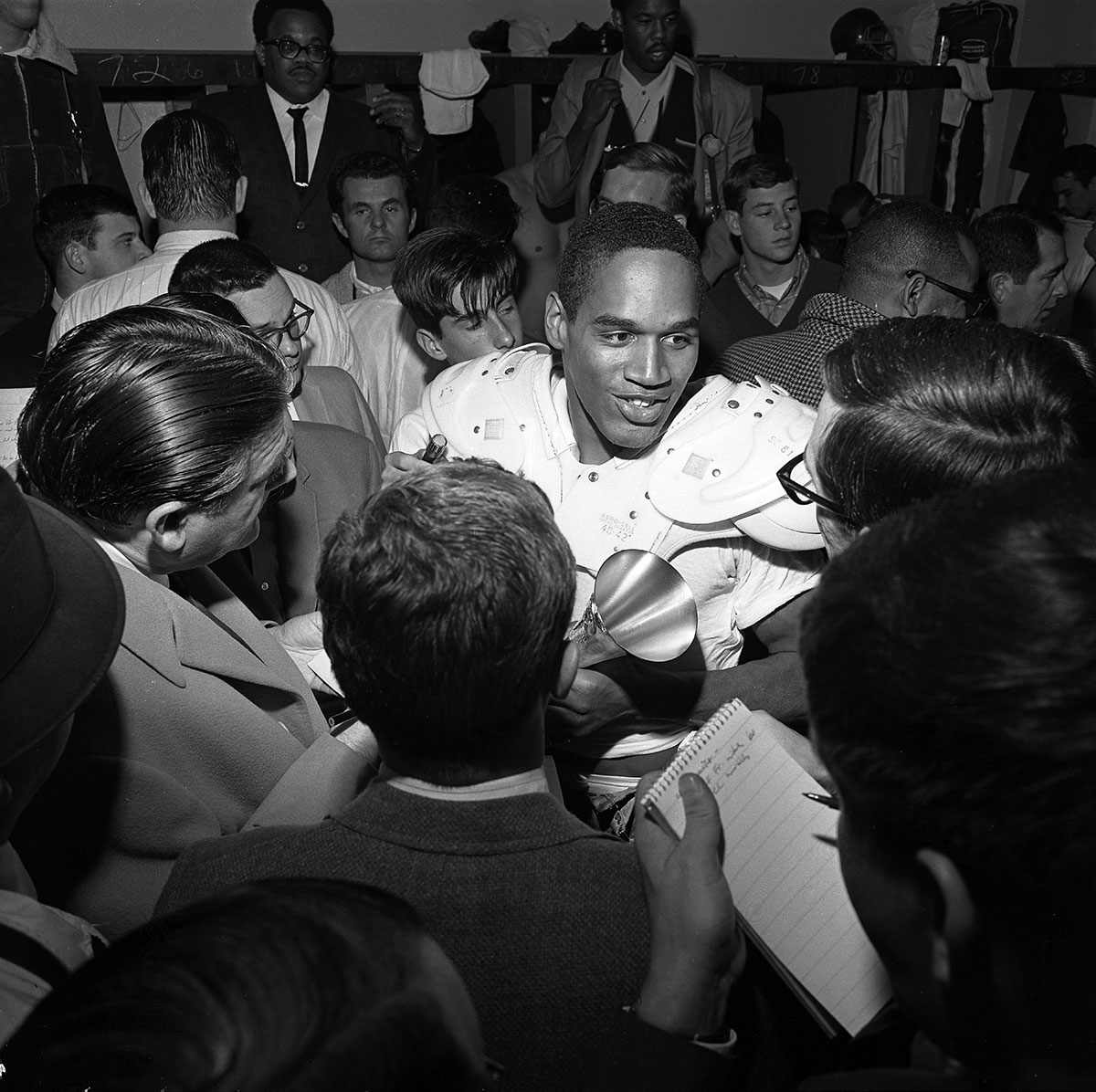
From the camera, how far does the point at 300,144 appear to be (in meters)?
5.12

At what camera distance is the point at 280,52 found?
493 cm

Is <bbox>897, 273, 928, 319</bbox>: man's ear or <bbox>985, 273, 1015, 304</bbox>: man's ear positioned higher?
<bbox>897, 273, 928, 319</bbox>: man's ear

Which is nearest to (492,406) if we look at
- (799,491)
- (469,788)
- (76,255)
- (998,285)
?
(799,491)

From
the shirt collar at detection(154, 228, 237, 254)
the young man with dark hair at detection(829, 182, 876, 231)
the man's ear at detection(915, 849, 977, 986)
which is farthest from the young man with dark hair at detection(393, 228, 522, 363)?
the young man with dark hair at detection(829, 182, 876, 231)

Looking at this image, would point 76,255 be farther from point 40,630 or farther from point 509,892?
point 509,892

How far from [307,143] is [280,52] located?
0.45 m

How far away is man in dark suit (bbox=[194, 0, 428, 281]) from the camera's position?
4.96 meters

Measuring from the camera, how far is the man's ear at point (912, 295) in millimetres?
3508

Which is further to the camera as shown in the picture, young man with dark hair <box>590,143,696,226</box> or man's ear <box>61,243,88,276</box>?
young man with dark hair <box>590,143,696,226</box>

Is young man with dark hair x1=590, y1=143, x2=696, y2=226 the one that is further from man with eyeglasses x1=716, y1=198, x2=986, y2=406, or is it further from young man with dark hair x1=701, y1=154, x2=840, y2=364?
man with eyeglasses x1=716, y1=198, x2=986, y2=406

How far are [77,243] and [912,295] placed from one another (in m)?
3.45

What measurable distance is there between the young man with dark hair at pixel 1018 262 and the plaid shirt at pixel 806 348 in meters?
1.52

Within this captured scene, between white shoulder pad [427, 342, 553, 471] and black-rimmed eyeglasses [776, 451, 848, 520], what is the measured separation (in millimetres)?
711

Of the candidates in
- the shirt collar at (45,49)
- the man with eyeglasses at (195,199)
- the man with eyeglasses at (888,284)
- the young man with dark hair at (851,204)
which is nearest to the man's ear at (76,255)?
the man with eyeglasses at (195,199)
